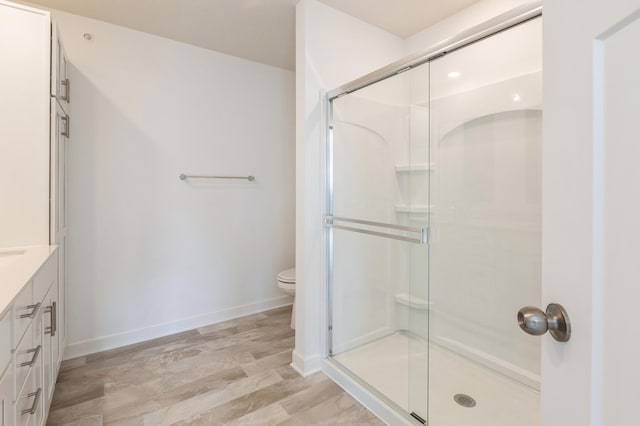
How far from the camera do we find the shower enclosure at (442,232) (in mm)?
1780

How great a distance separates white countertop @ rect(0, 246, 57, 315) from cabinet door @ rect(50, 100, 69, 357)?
0.14 m

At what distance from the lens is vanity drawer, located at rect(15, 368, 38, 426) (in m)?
1.07

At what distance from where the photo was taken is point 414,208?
1939 millimetres

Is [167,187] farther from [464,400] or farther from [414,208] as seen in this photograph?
[464,400]

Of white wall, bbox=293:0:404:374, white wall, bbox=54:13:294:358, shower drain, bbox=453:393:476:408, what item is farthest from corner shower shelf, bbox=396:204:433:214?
white wall, bbox=54:13:294:358

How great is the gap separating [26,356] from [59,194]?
3.48 ft

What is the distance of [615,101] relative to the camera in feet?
1.52

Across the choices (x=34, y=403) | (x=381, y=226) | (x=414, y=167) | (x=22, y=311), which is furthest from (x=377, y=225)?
(x=34, y=403)

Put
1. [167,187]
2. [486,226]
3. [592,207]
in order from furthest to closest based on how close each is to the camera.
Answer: [167,187], [486,226], [592,207]

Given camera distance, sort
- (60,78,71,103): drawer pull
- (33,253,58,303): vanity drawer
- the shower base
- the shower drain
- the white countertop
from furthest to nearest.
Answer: (60,78,71,103): drawer pull < the shower drain < the shower base < (33,253,58,303): vanity drawer < the white countertop

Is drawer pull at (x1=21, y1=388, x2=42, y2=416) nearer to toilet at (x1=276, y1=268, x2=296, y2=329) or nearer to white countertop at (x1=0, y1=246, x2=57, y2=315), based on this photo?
white countertop at (x1=0, y1=246, x2=57, y2=315)

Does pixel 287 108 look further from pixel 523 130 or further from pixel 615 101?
pixel 615 101

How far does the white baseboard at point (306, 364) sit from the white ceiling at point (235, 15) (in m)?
2.30

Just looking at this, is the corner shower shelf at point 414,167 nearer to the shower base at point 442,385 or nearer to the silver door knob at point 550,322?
the shower base at point 442,385
